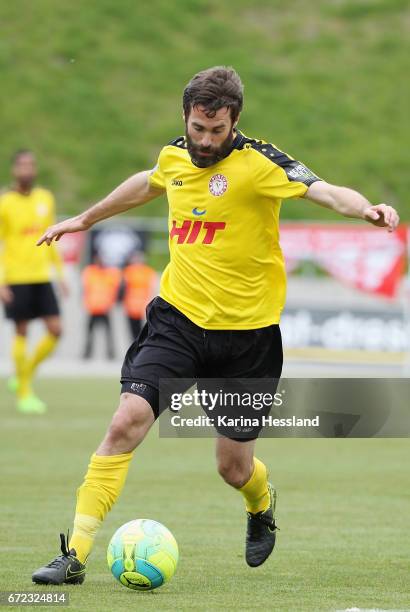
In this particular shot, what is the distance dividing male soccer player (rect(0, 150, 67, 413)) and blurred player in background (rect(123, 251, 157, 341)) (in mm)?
8408

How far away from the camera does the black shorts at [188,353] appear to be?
6.29 metres

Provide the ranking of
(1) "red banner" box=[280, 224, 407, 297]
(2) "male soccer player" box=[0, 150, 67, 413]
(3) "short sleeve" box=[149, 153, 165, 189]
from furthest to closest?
(1) "red banner" box=[280, 224, 407, 297] → (2) "male soccer player" box=[0, 150, 67, 413] → (3) "short sleeve" box=[149, 153, 165, 189]

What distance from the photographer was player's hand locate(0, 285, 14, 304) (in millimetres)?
15148

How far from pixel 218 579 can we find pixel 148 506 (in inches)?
99.4

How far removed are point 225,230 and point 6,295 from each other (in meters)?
9.08

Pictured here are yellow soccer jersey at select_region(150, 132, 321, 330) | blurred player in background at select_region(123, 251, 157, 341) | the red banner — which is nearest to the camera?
yellow soccer jersey at select_region(150, 132, 321, 330)

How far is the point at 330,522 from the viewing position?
27.8ft

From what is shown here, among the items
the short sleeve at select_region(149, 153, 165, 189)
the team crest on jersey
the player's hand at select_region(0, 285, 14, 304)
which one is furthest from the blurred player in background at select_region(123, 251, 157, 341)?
the team crest on jersey

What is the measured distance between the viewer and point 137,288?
24516 mm

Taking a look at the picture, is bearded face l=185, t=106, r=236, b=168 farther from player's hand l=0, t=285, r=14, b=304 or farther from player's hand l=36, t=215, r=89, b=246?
player's hand l=0, t=285, r=14, b=304

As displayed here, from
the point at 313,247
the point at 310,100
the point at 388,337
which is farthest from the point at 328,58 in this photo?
the point at 388,337

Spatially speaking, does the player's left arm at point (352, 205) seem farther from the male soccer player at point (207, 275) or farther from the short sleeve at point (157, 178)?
the short sleeve at point (157, 178)

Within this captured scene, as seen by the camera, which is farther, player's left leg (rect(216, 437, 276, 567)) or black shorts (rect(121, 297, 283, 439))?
player's left leg (rect(216, 437, 276, 567))

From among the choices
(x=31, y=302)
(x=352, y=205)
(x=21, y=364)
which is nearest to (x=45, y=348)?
(x=21, y=364)
